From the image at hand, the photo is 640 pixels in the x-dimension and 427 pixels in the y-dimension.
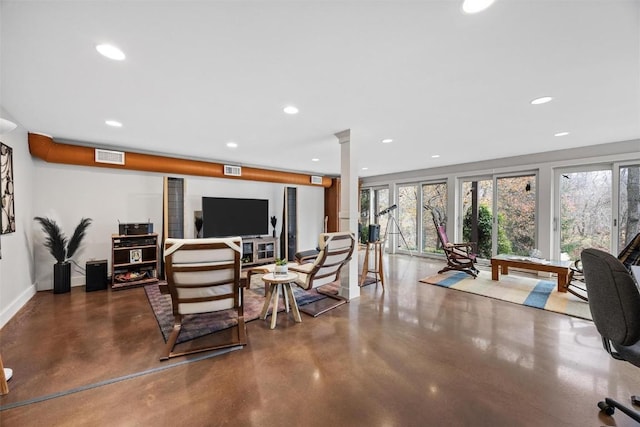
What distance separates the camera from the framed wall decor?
8.91 feet

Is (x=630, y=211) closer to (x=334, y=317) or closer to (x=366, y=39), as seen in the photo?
(x=334, y=317)

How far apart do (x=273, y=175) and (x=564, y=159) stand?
5880mm

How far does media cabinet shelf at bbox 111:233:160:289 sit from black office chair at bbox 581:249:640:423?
17.7ft

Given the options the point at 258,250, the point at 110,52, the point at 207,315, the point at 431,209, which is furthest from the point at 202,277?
the point at 431,209

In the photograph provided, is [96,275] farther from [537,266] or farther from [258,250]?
[537,266]

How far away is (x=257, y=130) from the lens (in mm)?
3510

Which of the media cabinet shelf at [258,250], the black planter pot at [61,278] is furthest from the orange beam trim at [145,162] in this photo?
the black planter pot at [61,278]

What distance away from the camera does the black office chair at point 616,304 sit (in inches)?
50.9

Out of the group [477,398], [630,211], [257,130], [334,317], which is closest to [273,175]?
[257,130]

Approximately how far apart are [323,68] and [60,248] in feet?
15.2

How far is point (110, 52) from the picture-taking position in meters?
1.76

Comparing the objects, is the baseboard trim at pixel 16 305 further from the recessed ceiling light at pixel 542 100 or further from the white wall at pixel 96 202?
the recessed ceiling light at pixel 542 100


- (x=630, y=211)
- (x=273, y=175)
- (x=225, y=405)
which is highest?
(x=273, y=175)

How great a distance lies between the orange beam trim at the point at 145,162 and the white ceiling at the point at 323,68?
0.28 metres
